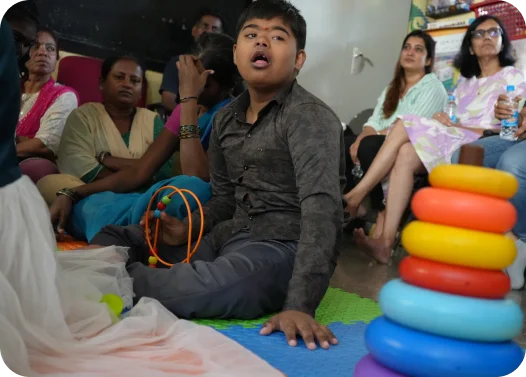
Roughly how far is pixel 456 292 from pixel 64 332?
648 mm

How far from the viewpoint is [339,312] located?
1.65 meters

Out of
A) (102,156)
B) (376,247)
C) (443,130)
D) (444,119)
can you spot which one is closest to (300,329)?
(376,247)

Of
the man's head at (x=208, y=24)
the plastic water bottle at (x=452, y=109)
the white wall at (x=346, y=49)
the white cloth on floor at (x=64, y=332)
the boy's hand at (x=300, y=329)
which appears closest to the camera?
the white cloth on floor at (x=64, y=332)

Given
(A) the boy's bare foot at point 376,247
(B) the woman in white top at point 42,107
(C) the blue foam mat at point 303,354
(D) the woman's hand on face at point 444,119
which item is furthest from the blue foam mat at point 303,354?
(B) the woman in white top at point 42,107

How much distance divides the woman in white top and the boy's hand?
6.24ft

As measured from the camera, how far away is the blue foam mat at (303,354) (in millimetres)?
1159

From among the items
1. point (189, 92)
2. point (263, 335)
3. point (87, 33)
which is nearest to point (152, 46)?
point (87, 33)

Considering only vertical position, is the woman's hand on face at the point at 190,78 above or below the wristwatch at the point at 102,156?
above

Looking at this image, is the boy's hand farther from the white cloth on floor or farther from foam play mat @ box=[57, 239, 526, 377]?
the white cloth on floor

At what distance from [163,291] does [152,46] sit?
10.3ft

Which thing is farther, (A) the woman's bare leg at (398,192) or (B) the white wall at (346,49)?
(B) the white wall at (346,49)

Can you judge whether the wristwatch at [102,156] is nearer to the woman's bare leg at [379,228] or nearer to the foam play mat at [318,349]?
the woman's bare leg at [379,228]

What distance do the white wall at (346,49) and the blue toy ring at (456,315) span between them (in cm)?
378

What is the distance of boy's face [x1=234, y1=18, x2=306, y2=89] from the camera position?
1616 mm
